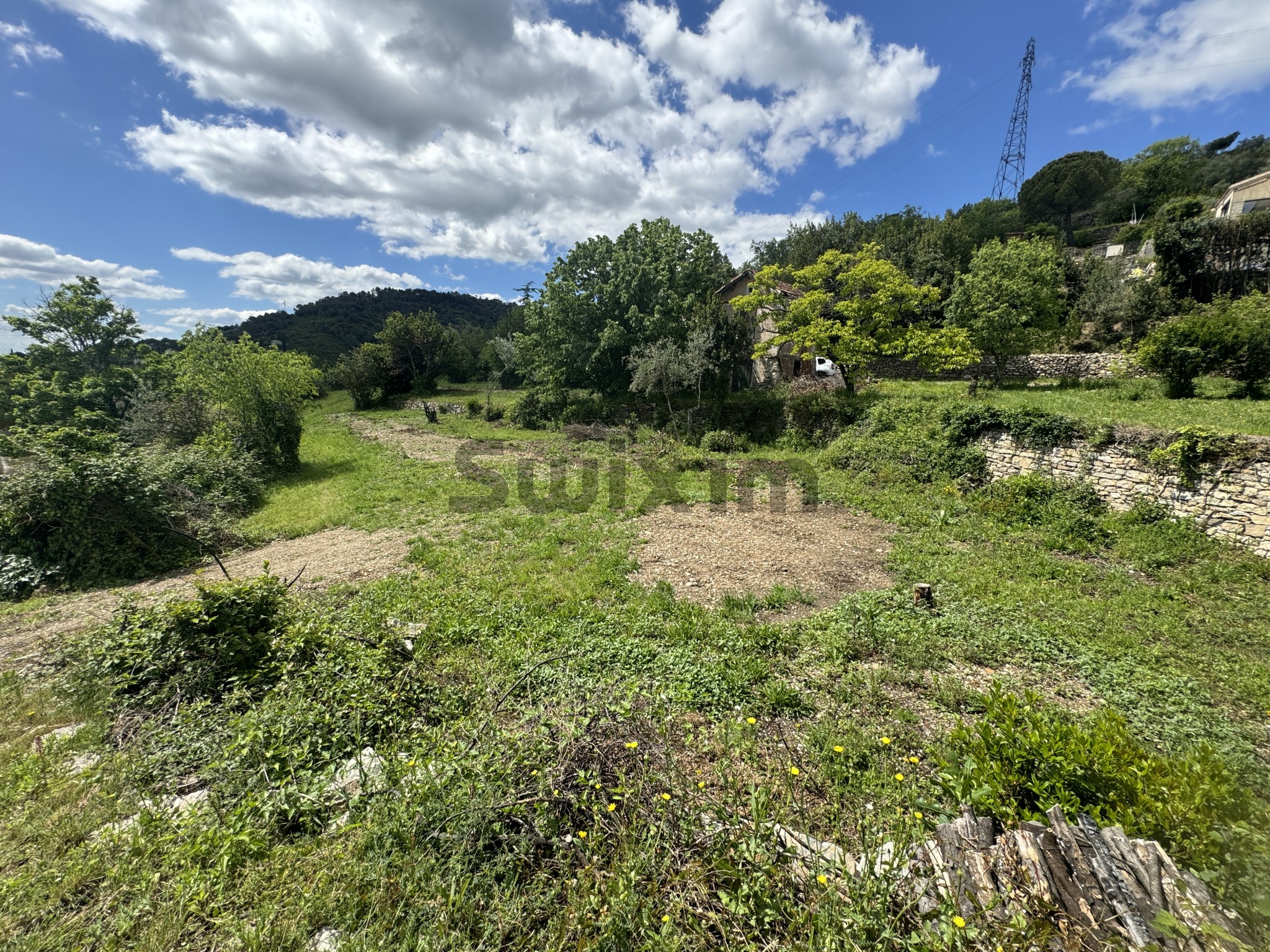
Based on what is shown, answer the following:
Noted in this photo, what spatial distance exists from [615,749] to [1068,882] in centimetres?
284

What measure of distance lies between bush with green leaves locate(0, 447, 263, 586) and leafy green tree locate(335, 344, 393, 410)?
29.7 metres

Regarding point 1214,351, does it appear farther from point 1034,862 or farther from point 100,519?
point 100,519

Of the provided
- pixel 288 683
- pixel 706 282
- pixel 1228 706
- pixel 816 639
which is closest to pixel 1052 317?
pixel 706 282

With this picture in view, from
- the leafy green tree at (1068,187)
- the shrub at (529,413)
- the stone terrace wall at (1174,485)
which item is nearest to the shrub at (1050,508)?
the stone terrace wall at (1174,485)

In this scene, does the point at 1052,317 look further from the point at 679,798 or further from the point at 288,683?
the point at 288,683

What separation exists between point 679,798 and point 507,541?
739 centimetres

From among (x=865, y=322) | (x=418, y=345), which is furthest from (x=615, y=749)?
(x=418, y=345)

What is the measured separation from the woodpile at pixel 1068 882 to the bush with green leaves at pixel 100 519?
11.6 metres

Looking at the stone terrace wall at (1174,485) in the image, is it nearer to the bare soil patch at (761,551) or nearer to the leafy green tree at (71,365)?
the bare soil patch at (761,551)

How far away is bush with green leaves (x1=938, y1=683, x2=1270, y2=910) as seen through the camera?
2.32m

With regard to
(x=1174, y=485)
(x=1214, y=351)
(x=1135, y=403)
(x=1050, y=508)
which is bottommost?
(x=1050, y=508)

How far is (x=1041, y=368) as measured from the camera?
2108cm

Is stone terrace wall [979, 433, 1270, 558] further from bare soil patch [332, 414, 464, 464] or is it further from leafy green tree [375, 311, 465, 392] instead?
leafy green tree [375, 311, 465, 392]

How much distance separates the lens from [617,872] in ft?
8.75
